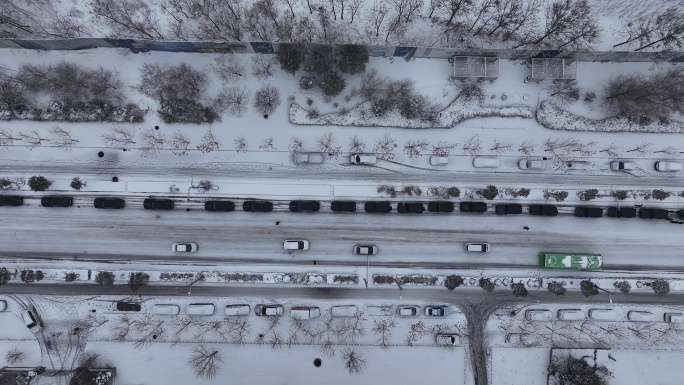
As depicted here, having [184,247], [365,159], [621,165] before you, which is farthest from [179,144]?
[621,165]

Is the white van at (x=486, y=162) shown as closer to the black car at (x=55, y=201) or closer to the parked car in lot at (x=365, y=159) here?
the parked car in lot at (x=365, y=159)

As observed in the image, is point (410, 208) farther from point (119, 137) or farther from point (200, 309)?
point (119, 137)

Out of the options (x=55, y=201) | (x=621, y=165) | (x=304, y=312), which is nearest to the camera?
(x=55, y=201)

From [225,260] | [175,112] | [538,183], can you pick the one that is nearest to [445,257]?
[538,183]

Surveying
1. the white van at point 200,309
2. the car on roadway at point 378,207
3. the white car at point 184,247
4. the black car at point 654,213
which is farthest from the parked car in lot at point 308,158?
the black car at point 654,213

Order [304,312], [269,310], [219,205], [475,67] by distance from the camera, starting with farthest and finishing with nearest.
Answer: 1. [269,310]
2. [304,312]
3. [219,205]
4. [475,67]

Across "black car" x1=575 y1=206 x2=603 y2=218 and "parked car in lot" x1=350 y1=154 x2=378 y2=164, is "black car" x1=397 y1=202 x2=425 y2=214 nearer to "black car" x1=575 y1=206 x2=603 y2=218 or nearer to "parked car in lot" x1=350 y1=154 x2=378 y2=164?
"parked car in lot" x1=350 y1=154 x2=378 y2=164

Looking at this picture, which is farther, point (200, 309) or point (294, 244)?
point (200, 309)
